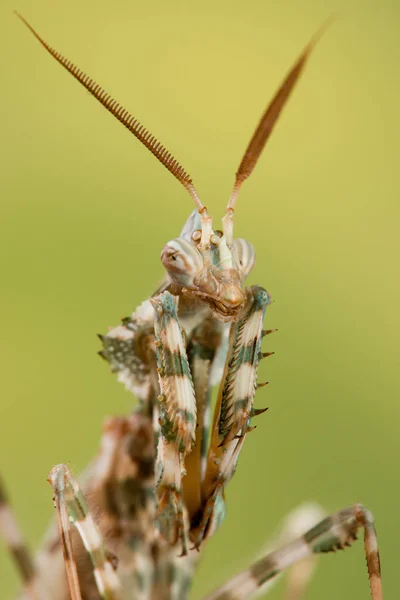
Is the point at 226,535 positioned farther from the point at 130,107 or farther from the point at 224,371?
the point at 130,107

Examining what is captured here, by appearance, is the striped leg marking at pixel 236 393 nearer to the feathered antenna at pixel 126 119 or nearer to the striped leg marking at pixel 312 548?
the feathered antenna at pixel 126 119

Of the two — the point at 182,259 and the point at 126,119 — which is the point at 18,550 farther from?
the point at 126,119

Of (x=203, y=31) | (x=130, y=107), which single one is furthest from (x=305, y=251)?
(x=203, y=31)

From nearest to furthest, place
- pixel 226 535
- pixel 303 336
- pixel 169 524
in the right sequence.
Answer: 1. pixel 169 524
2. pixel 226 535
3. pixel 303 336

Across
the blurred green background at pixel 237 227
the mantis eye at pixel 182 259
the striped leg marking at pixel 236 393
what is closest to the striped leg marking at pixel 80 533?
the striped leg marking at pixel 236 393

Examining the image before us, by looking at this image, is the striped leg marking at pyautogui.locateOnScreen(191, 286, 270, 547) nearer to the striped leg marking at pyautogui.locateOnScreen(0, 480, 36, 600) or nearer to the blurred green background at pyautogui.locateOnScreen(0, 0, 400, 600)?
the striped leg marking at pyautogui.locateOnScreen(0, 480, 36, 600)

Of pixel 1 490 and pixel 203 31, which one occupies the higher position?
pixel 203 31
